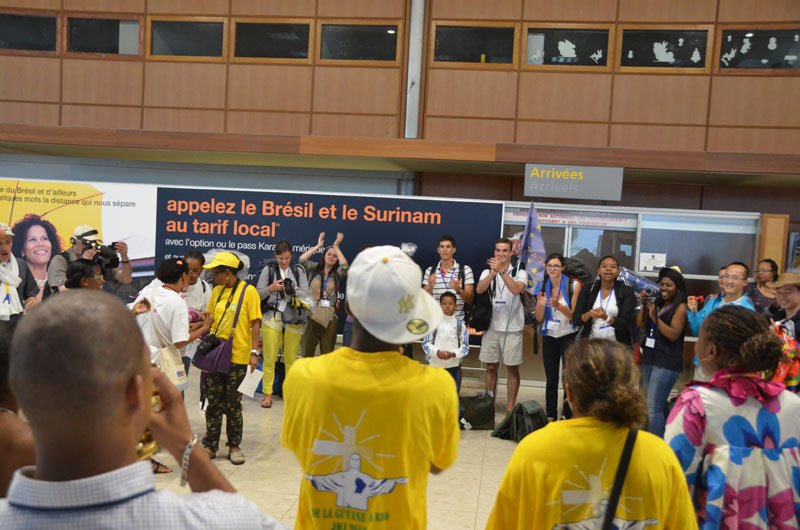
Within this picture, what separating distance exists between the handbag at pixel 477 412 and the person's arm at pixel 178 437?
18.3 ft

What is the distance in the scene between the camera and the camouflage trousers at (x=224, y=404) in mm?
5504

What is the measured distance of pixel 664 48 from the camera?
417 inches

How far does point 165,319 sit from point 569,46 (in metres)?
8.12

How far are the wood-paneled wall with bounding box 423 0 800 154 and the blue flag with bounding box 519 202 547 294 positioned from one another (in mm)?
3882

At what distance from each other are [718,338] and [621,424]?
68 cm

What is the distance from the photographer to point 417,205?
27.9 feet

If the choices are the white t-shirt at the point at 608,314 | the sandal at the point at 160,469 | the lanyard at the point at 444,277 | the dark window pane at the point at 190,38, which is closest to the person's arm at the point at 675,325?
the white t-shirt at the point at 608,314

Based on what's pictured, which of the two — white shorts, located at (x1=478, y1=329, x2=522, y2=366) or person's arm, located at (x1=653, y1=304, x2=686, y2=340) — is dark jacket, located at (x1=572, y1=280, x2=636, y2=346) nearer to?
person's arm, located at (x1=653, y1=304, x2=686, y2=340)

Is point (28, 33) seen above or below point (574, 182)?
above

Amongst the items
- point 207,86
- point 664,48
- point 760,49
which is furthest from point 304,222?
point 760,49

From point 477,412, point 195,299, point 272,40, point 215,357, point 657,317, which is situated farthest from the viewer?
point 272,40

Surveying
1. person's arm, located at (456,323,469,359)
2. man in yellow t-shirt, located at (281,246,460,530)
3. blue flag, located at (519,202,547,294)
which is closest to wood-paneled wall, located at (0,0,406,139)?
blue flag, located at (519,202,547,294)

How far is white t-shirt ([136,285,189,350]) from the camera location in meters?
4.88

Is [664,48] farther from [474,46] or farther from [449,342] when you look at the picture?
[449,342]
